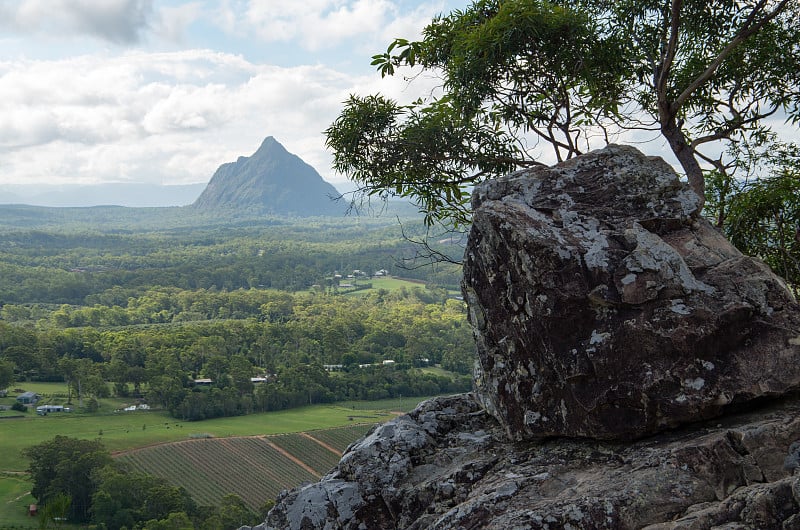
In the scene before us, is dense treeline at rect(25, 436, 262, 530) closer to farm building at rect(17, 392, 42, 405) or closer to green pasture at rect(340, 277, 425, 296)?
farm building at rect(17, 392, 42, 405)

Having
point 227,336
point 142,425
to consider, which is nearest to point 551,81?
point 142,425

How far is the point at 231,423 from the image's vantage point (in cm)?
6625

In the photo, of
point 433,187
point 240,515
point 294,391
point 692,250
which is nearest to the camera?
point 692,250

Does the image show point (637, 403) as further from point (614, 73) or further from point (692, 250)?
point (614, 73)

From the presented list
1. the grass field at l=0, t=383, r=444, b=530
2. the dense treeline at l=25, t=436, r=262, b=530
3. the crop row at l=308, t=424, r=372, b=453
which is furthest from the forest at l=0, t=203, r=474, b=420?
the dense treeline at l=25, t=436, r=262, b=530

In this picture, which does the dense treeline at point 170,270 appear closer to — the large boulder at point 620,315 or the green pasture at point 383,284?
the green pasture at point 383,284

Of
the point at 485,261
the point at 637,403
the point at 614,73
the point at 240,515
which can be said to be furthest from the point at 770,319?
the point at 240,515

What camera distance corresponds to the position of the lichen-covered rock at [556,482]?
13.0 ft

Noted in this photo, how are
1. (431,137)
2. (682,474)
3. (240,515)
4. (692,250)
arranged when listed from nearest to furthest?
(682,474), (692,250), (431,137), (240,515)

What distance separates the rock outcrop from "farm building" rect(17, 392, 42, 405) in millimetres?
72164

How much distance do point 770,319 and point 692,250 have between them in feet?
2.71

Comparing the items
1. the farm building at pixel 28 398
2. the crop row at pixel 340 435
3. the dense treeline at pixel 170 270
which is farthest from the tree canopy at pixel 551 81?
the dense treeline at pixel 170 270

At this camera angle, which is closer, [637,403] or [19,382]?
[637,403]

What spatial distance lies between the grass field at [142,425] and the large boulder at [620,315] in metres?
47.7
